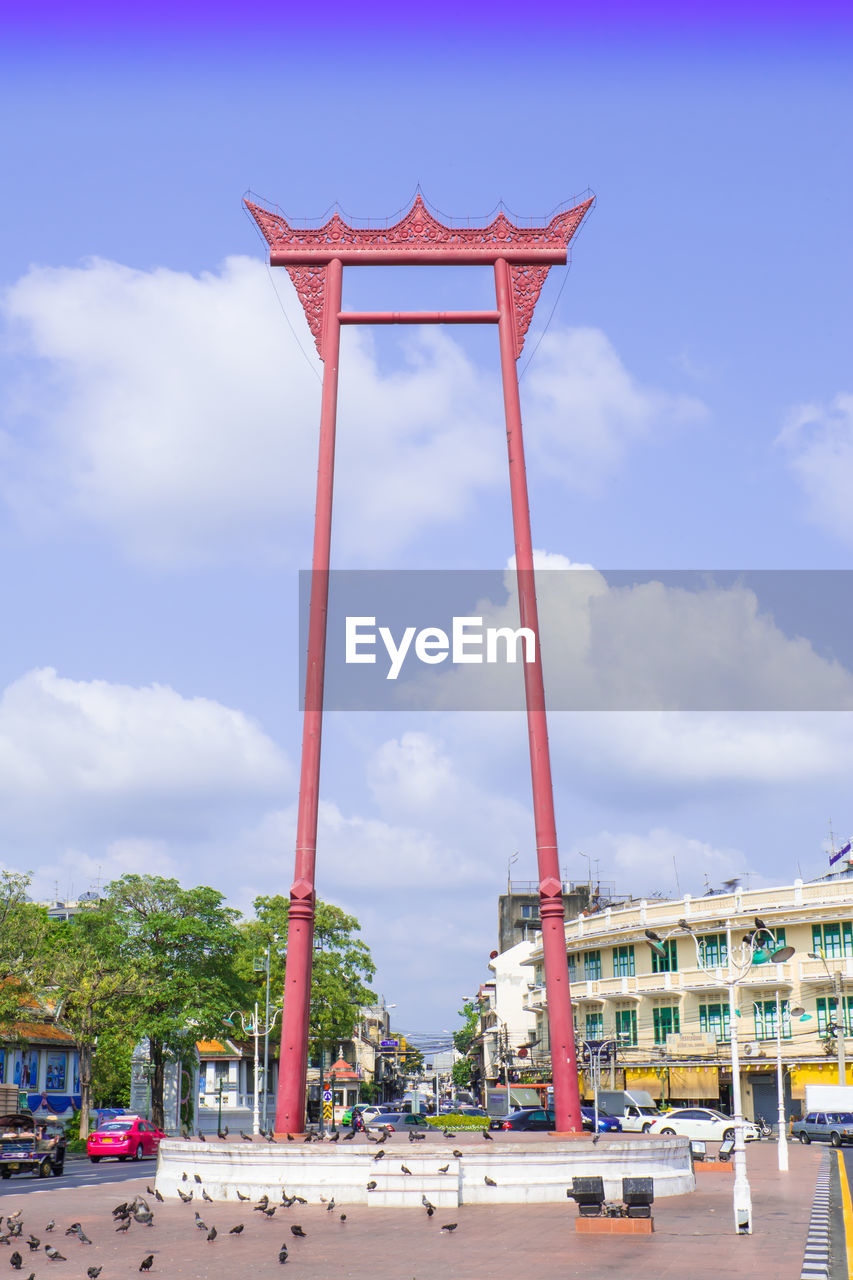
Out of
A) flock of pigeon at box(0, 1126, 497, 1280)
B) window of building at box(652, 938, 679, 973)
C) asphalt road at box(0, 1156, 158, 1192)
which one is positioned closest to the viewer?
flock of pigeon at box(0, 1126, 497, 1280)

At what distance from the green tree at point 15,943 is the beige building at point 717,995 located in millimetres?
26087

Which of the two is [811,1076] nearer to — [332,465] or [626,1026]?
[626,1026]

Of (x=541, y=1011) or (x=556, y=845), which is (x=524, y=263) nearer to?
(x=556, y=845)

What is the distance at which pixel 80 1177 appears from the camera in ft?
117

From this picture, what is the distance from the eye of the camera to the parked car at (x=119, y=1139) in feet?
147

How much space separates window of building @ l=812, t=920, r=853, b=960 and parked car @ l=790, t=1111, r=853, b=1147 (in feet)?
31.6

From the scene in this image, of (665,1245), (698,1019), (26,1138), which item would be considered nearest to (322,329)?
(665,1245)

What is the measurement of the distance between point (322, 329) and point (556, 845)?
1316cm

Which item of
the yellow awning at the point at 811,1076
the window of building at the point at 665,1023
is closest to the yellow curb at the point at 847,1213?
the yellow awning at the point at 811,1076

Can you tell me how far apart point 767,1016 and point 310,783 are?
4181 cm

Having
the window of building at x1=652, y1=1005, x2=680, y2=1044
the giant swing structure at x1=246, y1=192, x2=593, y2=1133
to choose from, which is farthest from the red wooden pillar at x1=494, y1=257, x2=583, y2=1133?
the window of building at x1=652, y1=1005, x2=680, y2=1044

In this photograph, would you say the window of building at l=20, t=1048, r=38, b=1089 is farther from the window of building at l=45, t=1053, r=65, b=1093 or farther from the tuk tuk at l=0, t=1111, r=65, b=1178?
the tuk tuk at l=0, t=1111, r=65, b=1178

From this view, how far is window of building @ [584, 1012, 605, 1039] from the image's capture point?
69.8 m

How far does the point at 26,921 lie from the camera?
49125 mm
